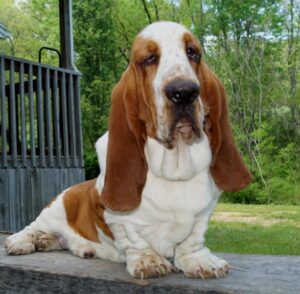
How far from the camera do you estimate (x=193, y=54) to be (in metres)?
2.03

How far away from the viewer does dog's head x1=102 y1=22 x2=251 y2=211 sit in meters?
1.92

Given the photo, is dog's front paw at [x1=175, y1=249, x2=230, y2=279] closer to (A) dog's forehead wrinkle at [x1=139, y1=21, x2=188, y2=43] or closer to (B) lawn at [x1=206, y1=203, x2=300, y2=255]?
(A) dog's forehead wrinkle at [x1=139, y1=21, x2=188, y2=43]

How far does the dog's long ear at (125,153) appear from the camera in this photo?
206cm

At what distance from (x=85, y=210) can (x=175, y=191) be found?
63 cm

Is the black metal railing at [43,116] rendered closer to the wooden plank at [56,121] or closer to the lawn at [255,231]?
the wooden plank at [56,121]

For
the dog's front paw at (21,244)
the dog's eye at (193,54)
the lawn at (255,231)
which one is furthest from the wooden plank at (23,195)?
the dog's eye at (193,54)

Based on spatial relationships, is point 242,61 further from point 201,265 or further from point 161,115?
point 161,115

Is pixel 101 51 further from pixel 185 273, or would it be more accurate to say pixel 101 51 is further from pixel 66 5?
pixel 185 273

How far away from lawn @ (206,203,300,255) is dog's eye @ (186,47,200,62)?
17.9 feet

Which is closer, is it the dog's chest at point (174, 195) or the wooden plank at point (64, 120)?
the dog's chest at point (174, 195)

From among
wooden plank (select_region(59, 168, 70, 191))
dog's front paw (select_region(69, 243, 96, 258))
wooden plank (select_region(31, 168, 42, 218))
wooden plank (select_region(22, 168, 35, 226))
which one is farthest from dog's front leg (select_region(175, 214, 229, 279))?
wooden plank (select_region(59, 168, 70, 191))

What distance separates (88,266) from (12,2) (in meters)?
41.9

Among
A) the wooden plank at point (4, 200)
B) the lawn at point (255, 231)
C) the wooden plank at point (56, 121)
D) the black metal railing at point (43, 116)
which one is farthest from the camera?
the wooden plank at point (56, 121)

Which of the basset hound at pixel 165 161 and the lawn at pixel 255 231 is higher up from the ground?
the basset hound at pixel 165 161
